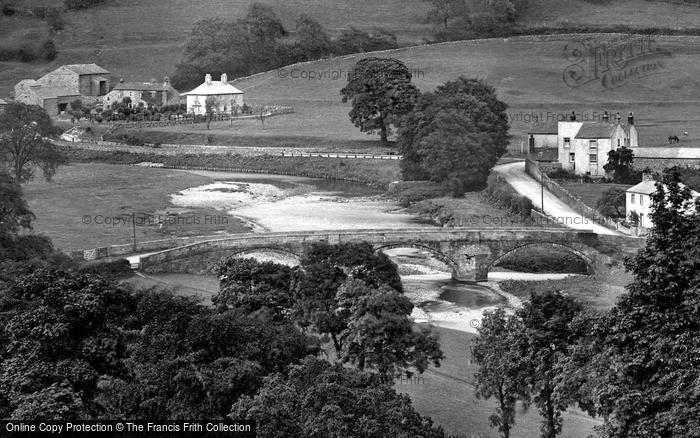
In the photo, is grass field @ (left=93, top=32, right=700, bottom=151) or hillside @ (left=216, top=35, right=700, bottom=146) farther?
hillside @ (left=216, top=35, right=700, bottom=146)

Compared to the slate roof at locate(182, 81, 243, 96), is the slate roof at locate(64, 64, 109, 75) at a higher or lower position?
higher

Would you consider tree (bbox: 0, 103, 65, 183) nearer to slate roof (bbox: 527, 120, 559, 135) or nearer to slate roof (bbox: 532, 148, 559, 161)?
slate roof (bbox: 532, 148, 559, 161)

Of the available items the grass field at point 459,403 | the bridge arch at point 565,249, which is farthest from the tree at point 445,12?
the grass field at point 459,403

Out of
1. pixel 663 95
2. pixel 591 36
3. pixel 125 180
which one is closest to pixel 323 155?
pixel 125 180

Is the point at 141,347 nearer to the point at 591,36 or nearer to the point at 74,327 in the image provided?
the point at 74,327

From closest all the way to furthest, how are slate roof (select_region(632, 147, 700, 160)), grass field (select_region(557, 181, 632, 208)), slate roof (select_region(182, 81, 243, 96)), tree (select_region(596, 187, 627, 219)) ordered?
tree (select_region(596, 187, 627, 219)), grass field (select_region(557, 181, 632, 208)), slate roof (select_region(632, 147, 700, 160)), slate roof (select_region(182, 81, 243, 96))

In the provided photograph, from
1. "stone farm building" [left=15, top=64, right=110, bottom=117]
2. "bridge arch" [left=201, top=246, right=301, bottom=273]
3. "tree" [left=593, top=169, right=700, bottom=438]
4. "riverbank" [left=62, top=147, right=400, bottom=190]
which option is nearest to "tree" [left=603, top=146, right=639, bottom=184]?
"riverbank" [left=62, top=147, right=400, bottom=190]
